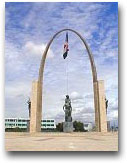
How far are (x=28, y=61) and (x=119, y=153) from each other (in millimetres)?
2401

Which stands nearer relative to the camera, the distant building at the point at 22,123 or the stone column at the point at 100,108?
the distant building at the point at 22,123

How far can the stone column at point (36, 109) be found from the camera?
7.35 meters

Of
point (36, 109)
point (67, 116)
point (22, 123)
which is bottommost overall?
point (22, 123)

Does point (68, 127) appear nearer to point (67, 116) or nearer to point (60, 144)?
point (67, 116)

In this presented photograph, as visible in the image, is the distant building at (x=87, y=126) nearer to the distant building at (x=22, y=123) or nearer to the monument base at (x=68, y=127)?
the distant building at (x=22, y=123)

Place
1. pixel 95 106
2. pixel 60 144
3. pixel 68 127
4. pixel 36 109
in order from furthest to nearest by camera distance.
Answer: pixel 68 127 < pixel 36 109 < pixel 95 106 < pixel 60 144

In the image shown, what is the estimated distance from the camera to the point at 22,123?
23.1 feet

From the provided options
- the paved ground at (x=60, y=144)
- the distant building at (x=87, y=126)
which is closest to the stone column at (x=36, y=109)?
the paved ground at (x=60, y=144)

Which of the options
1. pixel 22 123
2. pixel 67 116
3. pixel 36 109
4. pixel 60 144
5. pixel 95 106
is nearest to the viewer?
pixel 60 144

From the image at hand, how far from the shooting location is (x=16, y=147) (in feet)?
19.4

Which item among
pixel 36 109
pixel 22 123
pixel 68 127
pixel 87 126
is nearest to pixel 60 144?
pixel 87 126

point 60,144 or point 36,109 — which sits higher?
point 36,109

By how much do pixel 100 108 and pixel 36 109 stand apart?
151 cm

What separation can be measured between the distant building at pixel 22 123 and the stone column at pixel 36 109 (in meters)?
0.13
